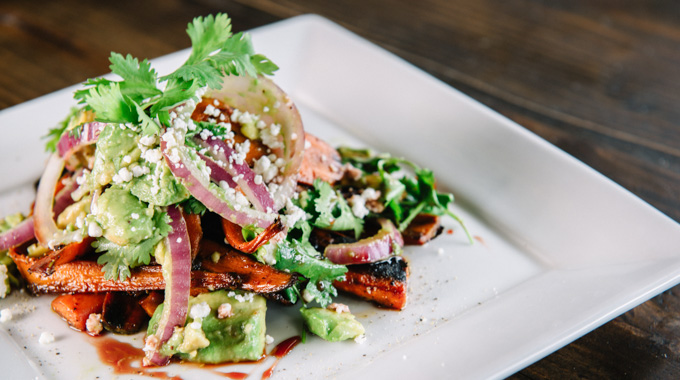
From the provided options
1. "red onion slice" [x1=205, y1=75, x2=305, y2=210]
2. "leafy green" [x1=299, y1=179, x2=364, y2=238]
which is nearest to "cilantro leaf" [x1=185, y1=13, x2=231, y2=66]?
"red onion slice" [x1=205, y1=75, x2=305, y2=210]

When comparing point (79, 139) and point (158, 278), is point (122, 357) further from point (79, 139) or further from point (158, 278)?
point (79, 139)

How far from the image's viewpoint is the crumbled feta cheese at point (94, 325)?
2.52 m

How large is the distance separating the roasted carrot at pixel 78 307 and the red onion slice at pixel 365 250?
94 cm

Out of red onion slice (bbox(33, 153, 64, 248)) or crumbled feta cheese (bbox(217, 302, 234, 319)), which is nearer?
crumbled feta cheese (bbox(217, 302, 234, 319))

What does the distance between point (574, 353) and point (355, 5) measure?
155 inches

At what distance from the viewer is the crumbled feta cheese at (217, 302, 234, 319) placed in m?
2.43

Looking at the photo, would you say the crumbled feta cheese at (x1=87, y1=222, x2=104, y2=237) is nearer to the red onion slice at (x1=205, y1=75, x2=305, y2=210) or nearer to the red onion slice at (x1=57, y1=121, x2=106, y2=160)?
the red onion slice at (x1=57, y1=121, x2=106, y2=160)

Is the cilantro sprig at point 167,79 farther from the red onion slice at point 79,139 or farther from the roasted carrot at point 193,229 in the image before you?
the roasted carrot at point 193,229

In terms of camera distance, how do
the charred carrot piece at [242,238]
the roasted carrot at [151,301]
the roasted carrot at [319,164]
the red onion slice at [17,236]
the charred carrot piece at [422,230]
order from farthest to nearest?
the charred carrot piece at [422,230] < the roasted carrot at [319,164] < the red onion slice at [17,236] < the roasted carrot at [151,301] < the charred carrot piece at [242,238]

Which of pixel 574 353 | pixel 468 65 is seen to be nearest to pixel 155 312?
pixel 574 353

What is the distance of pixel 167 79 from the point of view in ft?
8.27

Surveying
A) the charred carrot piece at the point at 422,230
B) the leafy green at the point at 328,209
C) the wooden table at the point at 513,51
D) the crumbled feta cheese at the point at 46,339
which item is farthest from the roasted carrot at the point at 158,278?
the wooden table at the point at 513,51

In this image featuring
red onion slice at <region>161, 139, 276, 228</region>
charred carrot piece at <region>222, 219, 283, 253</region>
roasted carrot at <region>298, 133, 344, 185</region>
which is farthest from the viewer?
roasted carrot at <region>298, 133, 344, 185</region>

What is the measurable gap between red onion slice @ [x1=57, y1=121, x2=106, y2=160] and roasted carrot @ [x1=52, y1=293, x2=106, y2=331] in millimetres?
623
